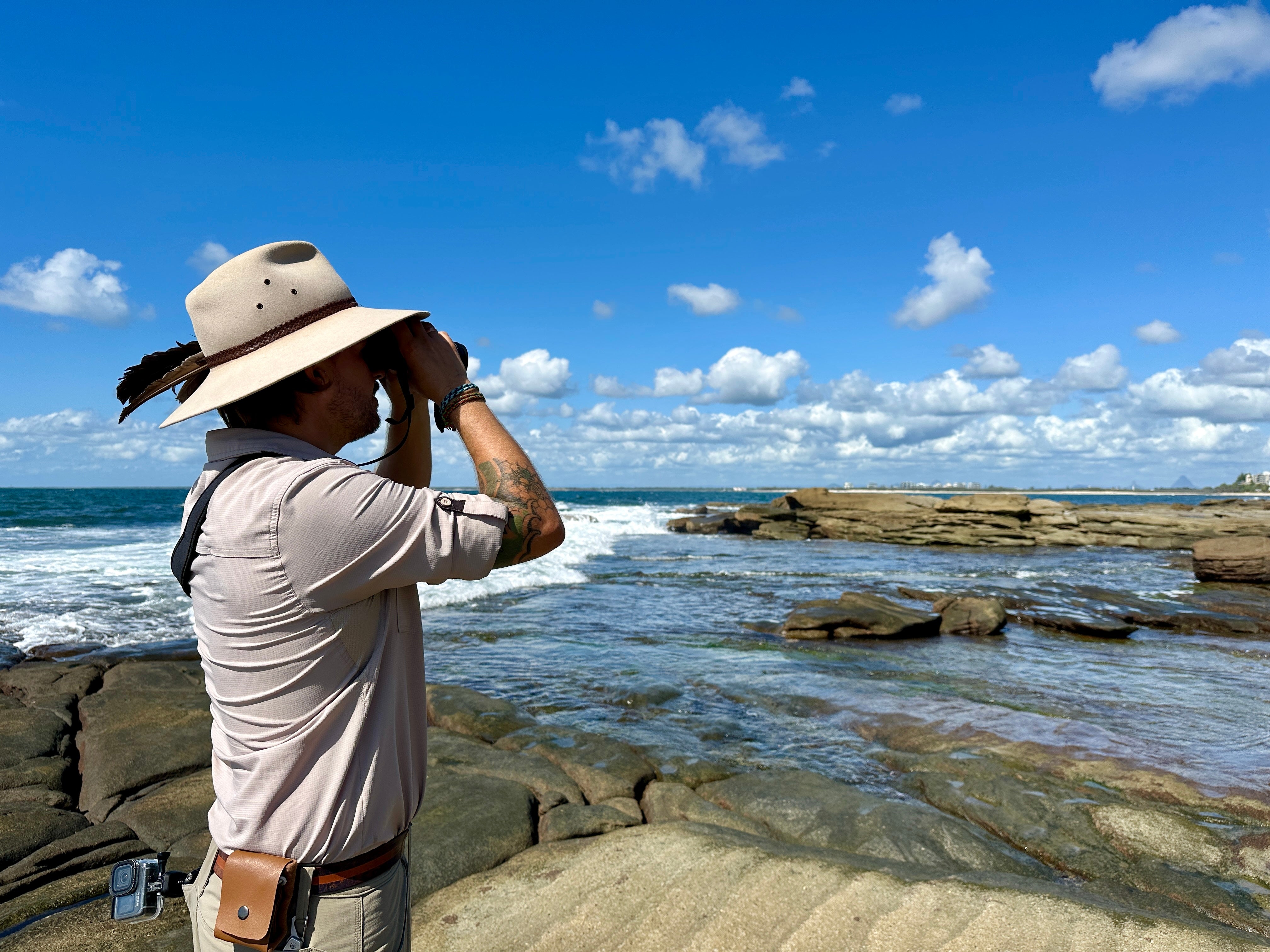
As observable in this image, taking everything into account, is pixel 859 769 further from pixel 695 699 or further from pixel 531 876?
pixel 531 876

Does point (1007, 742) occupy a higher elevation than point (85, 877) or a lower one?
lower

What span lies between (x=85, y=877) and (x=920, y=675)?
807 centimetres

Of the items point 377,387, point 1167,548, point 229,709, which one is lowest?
point 1167,548

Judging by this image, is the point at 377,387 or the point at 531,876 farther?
the point at 531,876

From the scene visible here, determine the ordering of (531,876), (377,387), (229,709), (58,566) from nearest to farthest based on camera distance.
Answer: (229,709) < (377,387) < (531,876) < (58,566)

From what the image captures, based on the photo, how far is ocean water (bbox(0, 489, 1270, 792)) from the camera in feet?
21.1

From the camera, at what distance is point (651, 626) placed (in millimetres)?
12188

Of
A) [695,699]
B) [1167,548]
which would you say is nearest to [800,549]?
[1167,548]

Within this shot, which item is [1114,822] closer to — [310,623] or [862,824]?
[862,824]

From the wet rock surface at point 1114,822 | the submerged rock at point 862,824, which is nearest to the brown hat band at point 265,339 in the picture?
the submerged rock at point 862,824

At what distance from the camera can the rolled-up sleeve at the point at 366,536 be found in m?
1.37

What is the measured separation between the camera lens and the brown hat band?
1.19 metres

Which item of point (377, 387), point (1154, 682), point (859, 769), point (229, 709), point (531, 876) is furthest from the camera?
point (1154, 682)

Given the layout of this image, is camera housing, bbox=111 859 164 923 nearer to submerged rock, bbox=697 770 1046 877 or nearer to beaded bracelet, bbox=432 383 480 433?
beaded bracelet, bbox=432 383 480 433
